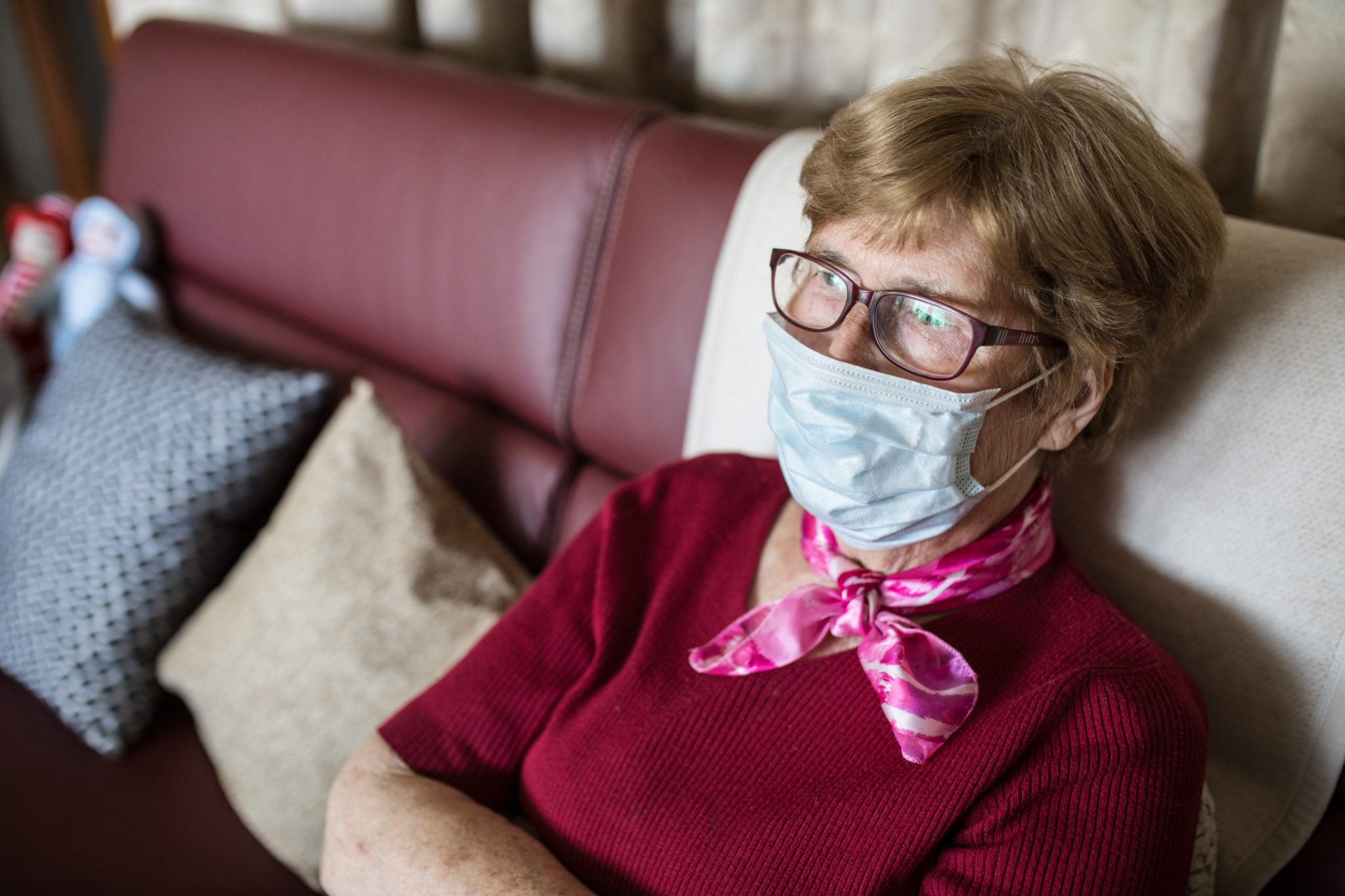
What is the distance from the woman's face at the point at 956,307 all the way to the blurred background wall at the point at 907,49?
237 millimetres

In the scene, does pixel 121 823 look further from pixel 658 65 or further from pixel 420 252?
pixel 658 65

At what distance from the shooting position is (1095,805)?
2.45ft

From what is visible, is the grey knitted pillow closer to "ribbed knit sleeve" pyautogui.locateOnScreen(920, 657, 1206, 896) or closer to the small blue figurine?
the small blue figurine

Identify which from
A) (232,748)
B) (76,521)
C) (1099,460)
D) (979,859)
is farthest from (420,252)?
(979,859)

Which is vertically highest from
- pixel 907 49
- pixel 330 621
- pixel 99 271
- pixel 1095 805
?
pixel 907 49

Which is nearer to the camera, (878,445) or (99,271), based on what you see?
(878,445)

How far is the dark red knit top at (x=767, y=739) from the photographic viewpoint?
0.76 m

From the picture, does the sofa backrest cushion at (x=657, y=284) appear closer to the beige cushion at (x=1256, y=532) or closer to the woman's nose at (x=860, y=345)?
the woman's nose at (x=860, y=345)

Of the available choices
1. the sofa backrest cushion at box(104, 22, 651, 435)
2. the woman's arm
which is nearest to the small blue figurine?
the sofa backrest cushion at box(104, 22, 651, 435)

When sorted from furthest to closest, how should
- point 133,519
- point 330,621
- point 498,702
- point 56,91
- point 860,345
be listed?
point 56,91
point 133,519
point 330,621
point 498,702
point 860,345

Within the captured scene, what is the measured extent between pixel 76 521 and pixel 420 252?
62 cm

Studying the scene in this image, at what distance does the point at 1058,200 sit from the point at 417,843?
2.60 ft

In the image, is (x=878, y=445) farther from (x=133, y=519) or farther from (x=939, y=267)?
(x=133, y=519)

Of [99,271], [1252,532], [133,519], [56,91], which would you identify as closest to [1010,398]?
[1252,532]
